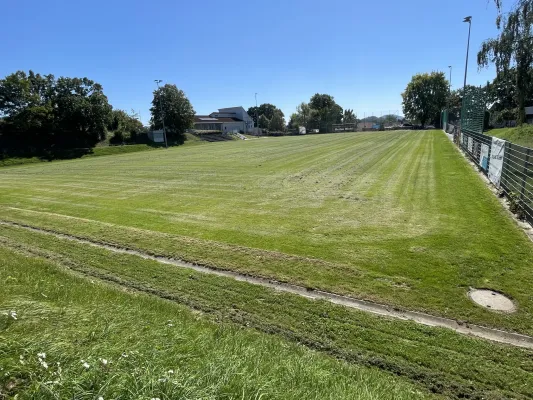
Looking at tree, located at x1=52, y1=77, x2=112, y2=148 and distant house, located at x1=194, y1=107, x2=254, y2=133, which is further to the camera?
distant house, located at x1=194, y1=107, x2=254, y2=133

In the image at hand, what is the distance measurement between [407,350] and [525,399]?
105 centimetres

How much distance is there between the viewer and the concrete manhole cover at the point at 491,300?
4.31 metres

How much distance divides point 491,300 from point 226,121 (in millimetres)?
84661

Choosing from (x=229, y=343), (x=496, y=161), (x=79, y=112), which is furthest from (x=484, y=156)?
(x=79, y=112)

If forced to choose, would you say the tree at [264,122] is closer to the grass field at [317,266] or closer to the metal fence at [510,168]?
the metal fence at [510,168]

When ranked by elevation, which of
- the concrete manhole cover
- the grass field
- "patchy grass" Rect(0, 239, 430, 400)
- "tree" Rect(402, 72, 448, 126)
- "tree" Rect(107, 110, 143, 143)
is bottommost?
the concrete manhole cover

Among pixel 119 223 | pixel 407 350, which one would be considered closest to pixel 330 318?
pixel 407 350

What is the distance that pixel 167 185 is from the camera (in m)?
14.3

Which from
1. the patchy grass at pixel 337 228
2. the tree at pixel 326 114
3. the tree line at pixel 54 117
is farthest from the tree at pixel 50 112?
the tree at pixel 326 114

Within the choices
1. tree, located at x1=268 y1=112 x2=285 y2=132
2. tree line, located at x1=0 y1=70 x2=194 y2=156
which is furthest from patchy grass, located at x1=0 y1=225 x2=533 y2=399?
tree, located at x1=268 y1=112 x2=285 y2=132

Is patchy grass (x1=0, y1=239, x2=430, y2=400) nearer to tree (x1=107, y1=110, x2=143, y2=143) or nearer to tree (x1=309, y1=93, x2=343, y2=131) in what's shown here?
tree (x1=107, y1=110, x2=143, y2=143)

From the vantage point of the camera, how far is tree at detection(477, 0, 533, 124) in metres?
13.3

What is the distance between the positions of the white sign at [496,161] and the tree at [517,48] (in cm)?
548

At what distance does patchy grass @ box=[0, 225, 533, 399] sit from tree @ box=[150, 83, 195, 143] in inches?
2098
